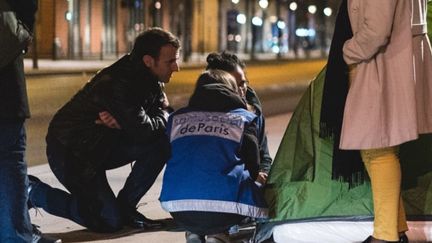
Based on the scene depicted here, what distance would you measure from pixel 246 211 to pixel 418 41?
1.23 meters

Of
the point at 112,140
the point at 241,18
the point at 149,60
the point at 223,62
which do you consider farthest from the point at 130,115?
the point at 241,18

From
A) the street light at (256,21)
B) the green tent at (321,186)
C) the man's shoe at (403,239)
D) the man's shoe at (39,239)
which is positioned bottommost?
the street light at (256,21)

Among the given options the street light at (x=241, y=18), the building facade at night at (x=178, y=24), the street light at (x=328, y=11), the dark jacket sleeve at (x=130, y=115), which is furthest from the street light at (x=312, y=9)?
the dark jacket sleeve at (x=130, y=115)

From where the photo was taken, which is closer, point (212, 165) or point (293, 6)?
point (212, 165)

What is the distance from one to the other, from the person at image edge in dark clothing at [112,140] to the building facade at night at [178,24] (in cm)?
2557

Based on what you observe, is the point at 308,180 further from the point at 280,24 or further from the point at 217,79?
the point at 280,24

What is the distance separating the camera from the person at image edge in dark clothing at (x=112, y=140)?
217 inches

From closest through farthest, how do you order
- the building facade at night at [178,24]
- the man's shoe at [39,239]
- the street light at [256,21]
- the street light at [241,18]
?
the man's shoe at [39,239] < the building facade at night at [178,24] < the street light at [241,18] < the street light at [256,21]

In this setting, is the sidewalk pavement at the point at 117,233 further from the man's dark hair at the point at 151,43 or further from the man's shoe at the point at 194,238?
the man's dark hair at the point at 151,43

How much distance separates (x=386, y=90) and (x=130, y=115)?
173cm

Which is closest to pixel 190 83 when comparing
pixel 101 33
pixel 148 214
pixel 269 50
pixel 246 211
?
pixel 148 214

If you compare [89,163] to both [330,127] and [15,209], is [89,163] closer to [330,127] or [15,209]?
[15,209]

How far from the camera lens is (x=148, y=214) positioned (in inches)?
243

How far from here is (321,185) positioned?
16.4ft
